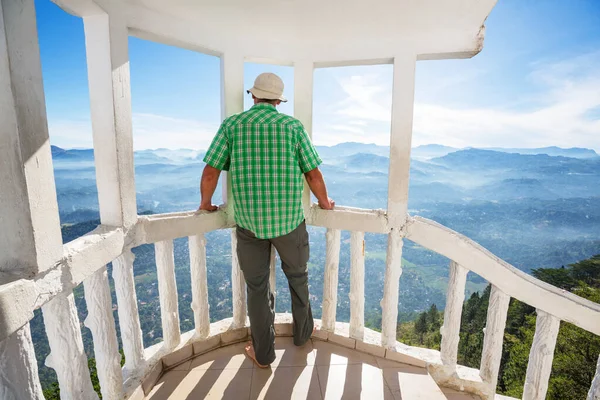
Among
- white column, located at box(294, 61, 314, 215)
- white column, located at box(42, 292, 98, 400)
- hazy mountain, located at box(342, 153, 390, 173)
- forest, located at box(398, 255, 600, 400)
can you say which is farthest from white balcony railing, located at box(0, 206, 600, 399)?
hazy mountain, located at box(342, 153, 390, 173)

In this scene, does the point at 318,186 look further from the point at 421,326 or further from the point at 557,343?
the point at 421,326

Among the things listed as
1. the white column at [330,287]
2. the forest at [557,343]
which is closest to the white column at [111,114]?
the white column at [330,287]

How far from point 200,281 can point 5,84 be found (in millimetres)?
1601

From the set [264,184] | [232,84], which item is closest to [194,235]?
[264,184]

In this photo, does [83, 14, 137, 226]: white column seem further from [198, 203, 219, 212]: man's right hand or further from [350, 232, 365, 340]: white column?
[350, 232, 365, 340]: white column

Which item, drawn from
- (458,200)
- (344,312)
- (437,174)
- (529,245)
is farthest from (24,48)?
(437,174)

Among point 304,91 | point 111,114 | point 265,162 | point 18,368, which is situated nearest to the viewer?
point 18,368

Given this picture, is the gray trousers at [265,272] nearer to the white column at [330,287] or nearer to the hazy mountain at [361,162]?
the white column at [330,287]

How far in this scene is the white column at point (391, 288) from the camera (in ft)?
7.22

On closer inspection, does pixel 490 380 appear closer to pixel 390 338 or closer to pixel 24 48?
pixel 390 338

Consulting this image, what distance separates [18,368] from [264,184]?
126 centimetres

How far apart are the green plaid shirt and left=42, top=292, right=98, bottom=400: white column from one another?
3.13 feet

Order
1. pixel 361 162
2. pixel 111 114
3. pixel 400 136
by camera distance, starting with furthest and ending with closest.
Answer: pixel 361 162
pixel 400 136
pixel 111 114

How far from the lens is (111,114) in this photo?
1.58m
